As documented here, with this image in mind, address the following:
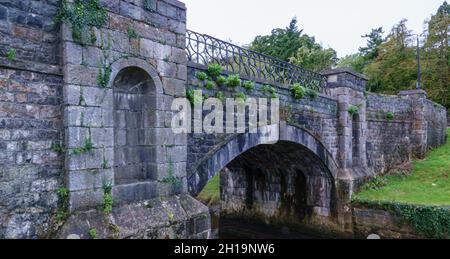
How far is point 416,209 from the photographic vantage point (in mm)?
9570

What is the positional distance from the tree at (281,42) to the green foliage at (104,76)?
24541 millimetres

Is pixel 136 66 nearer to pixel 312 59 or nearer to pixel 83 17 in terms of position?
pixel 83 17

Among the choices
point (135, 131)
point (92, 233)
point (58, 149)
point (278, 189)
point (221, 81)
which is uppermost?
point (221, 81)

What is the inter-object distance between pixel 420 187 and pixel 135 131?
10.1 meters

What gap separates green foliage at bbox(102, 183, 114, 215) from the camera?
470 centimetres

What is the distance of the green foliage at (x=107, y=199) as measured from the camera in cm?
Result: 470

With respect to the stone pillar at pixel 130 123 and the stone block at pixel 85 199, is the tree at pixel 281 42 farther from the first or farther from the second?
the stone block at pixel 85 199

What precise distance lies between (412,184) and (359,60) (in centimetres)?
2193

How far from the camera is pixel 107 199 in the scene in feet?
15.5

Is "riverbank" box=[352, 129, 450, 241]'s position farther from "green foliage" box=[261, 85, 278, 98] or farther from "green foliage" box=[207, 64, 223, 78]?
"green foliage" box=[207, 64, 223, 78]

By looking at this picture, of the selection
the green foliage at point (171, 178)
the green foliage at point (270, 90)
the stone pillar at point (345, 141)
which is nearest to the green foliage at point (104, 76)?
the green foliage at point (171, 178)

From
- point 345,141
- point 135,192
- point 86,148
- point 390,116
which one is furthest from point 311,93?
point 86,148
